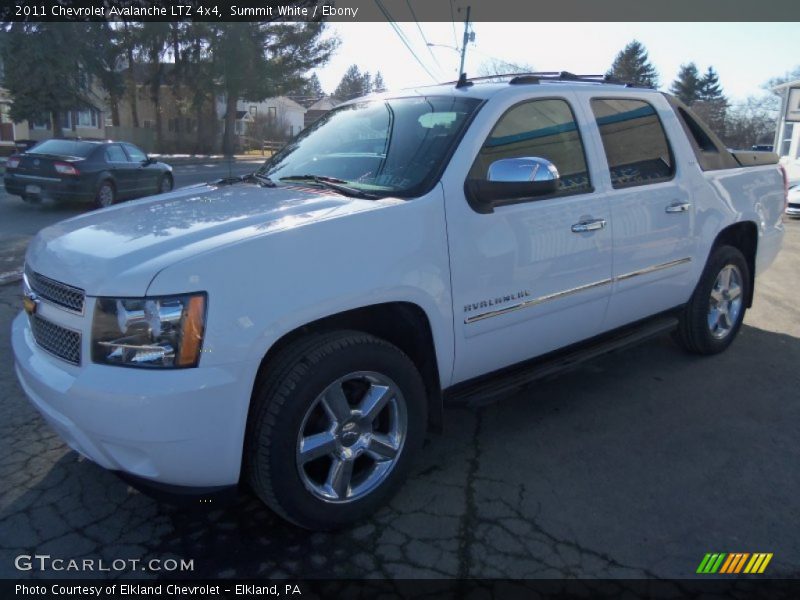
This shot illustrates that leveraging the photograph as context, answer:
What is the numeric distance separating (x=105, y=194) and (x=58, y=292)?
12.1 meters

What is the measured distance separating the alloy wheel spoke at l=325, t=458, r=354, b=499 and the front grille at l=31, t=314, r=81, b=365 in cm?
111

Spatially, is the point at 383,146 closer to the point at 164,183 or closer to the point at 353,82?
the point at 164,183

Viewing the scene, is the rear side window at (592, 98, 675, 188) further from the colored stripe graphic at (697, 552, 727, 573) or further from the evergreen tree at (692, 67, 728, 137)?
the evergreen tree at (692, 67, 728, 137)

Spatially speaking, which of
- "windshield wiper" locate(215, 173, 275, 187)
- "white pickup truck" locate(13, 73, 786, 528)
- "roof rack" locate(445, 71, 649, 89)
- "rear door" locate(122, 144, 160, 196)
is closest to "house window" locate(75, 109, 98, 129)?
"rear door" locate(122, 144, 160, 196)

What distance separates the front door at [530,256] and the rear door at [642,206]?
16cm

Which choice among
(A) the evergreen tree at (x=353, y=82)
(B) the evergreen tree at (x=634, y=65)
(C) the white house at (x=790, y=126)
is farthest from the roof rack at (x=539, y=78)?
(A) the evergreen tree at (x=353, y=82)

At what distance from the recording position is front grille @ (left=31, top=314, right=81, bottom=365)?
253 cm

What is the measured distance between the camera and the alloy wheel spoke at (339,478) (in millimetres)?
2820

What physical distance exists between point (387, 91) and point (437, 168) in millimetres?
1394

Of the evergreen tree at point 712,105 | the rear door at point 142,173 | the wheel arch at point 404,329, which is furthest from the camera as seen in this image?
the evergreen tree at point 712,105

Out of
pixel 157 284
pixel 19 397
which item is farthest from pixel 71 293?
pixel 19 397

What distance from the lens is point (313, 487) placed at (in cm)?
272

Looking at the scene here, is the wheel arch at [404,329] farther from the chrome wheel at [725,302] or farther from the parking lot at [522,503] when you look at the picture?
the chrome wheel at [725,302]

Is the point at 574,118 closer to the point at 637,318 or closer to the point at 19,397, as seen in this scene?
the point at 637,318
